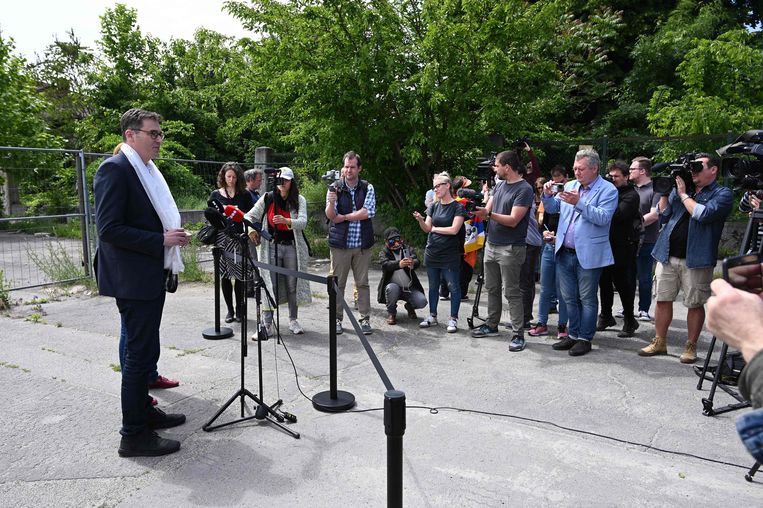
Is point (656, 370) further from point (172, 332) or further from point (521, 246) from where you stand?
point (172, 332)

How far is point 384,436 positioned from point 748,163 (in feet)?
11.0

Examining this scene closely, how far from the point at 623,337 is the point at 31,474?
5570 millimetres

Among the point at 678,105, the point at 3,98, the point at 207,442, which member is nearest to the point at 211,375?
the point at 207,442

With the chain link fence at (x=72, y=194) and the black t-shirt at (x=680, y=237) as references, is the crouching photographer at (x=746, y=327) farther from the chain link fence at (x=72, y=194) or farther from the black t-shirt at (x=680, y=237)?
the chain link fence at (x=72, y=194)

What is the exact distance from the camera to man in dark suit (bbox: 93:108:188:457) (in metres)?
3.47

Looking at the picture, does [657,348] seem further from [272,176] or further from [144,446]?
[144,446]

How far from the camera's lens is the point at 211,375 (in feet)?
16.5

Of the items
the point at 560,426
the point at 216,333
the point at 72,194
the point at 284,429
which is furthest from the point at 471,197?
the point at 72,194

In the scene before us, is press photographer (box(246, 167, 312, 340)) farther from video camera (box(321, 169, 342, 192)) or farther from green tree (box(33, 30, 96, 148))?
green tree (box(33, 30, 96, 148))

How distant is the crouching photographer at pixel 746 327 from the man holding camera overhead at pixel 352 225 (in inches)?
195

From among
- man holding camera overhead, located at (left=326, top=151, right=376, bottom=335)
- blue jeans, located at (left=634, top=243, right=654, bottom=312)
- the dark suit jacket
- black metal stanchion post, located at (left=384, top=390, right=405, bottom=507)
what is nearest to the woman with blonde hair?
man holding camera overhead, located at (left=326, top=151, right=376, bottom=335)

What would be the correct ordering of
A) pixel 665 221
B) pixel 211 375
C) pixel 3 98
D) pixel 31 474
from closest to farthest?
pixel 31 474 → pixel 211 375 → pixel 665 221 → pixel 3 98

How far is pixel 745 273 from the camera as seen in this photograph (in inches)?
60.8

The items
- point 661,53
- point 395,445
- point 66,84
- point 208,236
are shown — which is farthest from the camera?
point 66,84
